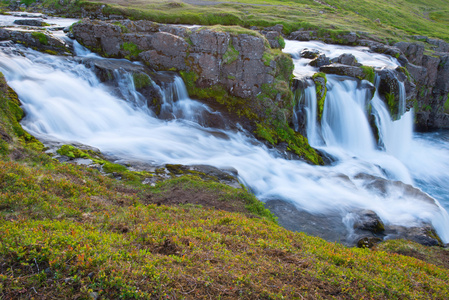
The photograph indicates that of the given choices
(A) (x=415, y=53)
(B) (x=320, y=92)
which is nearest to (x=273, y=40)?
(B) (x=320, y=92)

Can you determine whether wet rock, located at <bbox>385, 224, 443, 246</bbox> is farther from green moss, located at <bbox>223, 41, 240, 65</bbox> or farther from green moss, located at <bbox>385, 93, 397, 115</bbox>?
green moss, located at <bbox>385, 93, 397, 115</bbox>

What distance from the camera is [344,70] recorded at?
100ft

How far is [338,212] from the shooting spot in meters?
16.5

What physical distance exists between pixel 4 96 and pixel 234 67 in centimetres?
1611

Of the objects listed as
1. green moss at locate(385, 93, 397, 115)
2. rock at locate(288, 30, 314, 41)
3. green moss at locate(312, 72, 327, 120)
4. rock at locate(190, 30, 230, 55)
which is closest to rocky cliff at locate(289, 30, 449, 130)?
green moss at locate(385, 93, 397, 115)

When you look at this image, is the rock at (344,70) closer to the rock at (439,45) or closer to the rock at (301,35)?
the rock at (301,35)

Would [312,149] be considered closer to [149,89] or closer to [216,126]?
[216,126]

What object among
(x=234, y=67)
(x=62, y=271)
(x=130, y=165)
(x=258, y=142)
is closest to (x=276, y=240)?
(x=62, y=271)

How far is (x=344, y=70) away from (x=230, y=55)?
13863mm

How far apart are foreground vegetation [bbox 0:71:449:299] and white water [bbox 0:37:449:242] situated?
515 cm

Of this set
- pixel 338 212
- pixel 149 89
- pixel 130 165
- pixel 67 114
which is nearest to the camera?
pixel 130 165

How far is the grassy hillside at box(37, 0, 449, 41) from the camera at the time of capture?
1689 inches

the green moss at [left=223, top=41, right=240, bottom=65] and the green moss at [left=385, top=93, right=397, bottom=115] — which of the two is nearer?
the green moss at [left=223, top=41, right=240, bottom=65]

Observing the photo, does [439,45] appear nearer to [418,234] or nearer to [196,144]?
[418,234]
